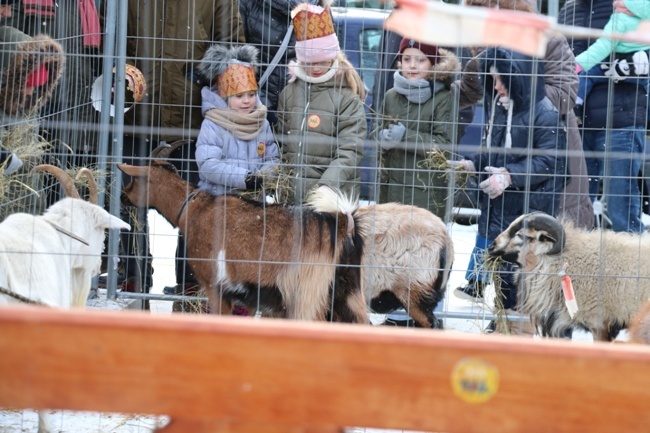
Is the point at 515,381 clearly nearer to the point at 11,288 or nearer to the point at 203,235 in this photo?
the point at 11,288

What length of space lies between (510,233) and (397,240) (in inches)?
26.4

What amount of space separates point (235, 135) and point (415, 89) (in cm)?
114

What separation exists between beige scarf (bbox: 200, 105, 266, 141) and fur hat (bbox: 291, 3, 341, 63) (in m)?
0.44

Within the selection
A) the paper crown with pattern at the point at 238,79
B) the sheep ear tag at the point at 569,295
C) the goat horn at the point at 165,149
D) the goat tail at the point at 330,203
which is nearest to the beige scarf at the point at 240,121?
the paper crown with pattern at the point at 238,79

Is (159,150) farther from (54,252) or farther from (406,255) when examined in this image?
(406,255)

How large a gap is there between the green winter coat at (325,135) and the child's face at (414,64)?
0.45 metres

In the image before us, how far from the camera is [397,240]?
497 centimetres

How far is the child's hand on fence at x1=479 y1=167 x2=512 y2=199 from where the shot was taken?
17.6 ft

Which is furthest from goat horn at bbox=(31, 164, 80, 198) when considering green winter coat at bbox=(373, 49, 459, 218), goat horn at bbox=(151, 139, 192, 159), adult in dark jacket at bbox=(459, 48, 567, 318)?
adult in dark jacket at bbox=(459, 48, 567, 318)

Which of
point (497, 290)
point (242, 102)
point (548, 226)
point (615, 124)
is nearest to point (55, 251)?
point (242, 102)

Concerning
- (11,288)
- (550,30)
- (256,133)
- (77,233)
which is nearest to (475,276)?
(256,133)

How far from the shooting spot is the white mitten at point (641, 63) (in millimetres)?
5800

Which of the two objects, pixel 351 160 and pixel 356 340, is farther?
pixel 351 160

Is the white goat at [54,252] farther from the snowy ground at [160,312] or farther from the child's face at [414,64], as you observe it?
the child's face at [414,64]
